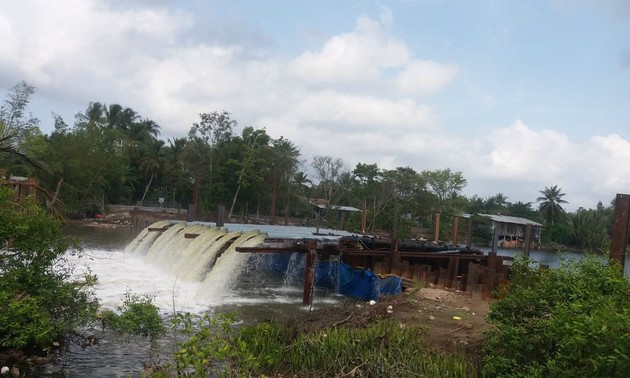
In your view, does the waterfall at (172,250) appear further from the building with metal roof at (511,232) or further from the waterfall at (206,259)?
the building with metal roof at (511,232)

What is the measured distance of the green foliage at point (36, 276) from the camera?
26.2ft

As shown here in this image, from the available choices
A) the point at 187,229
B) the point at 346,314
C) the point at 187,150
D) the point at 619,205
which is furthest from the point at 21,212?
the point at 187,150

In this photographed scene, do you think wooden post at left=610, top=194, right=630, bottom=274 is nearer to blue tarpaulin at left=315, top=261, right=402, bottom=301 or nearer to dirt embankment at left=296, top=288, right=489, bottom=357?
dirt embankment at left=296, top=288, right=489, bottom=357

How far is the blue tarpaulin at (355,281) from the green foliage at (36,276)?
908cm

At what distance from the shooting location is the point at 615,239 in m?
10.4

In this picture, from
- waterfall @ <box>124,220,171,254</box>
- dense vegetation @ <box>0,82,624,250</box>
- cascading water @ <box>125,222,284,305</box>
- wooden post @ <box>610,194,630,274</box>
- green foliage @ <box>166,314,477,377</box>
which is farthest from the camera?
dense vegetation @ <box>0,82,624,250</box>

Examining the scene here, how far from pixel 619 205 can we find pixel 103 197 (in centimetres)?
4921

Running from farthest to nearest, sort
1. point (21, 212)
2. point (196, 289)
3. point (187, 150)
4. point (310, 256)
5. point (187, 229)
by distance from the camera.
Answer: point (187, 150)
point (187, 229)
point (196, 289)
point (310, 256)
point (21, 212)

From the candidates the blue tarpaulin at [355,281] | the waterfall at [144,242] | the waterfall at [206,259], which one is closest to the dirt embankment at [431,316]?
the blue tarpaulin at [355,281]

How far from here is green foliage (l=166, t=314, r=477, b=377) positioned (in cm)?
720

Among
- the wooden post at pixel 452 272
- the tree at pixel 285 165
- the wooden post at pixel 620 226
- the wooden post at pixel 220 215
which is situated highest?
the tree at pixel 285 165

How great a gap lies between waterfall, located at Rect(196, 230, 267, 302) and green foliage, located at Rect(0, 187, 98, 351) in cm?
707

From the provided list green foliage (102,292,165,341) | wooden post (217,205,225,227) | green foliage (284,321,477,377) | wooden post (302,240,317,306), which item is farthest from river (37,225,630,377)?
wooden post (217,205,225,227)

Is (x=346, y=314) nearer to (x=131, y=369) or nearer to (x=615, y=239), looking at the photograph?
(x=131, y=369)
